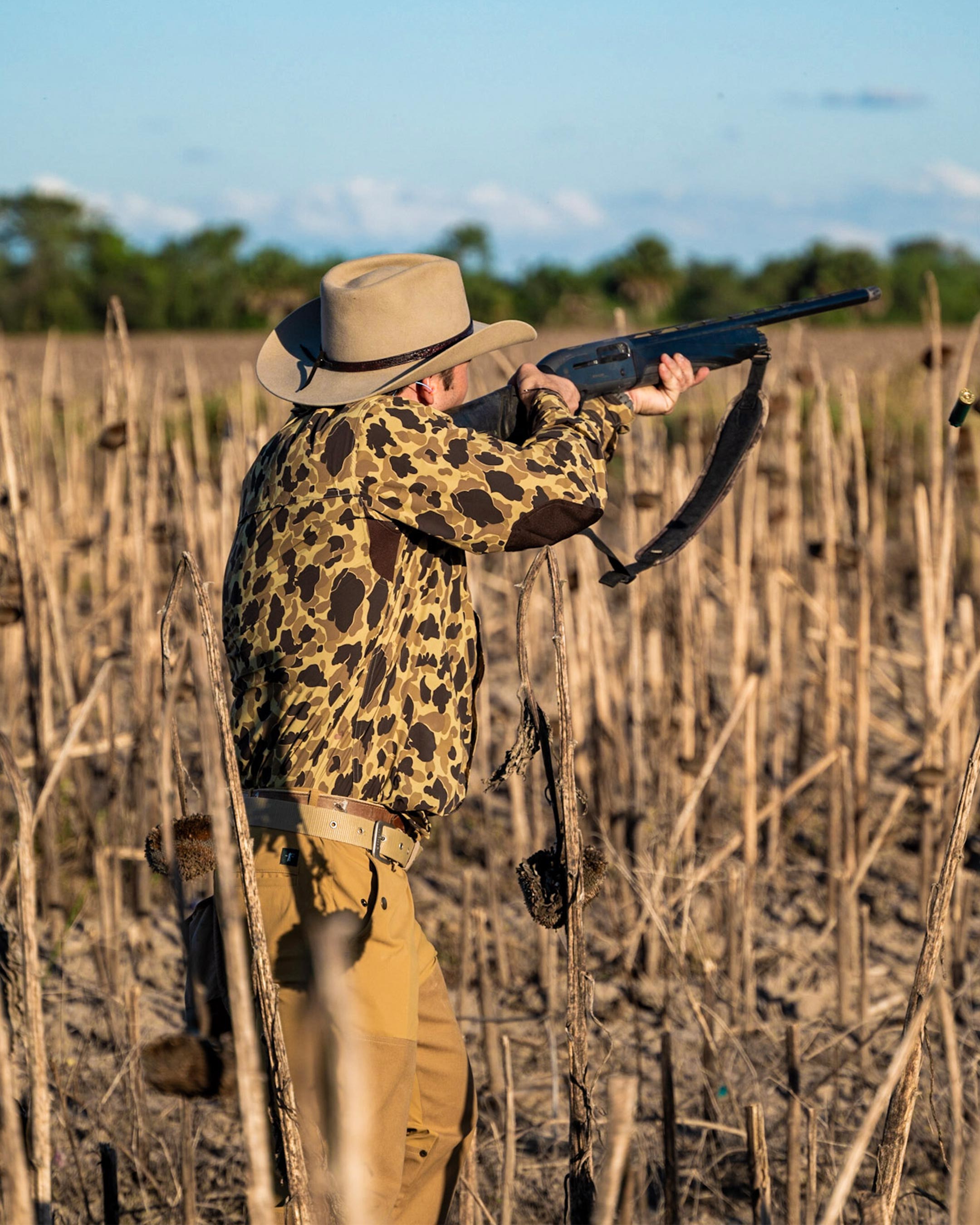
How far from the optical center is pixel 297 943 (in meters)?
1.92

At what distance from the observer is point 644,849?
3809mm

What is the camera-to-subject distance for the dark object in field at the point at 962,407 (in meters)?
2.09

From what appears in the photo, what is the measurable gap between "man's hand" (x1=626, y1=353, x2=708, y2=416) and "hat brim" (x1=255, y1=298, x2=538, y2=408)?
10.9 inches

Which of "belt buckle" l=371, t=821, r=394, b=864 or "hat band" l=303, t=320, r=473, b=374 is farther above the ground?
"hat band" l=303, t=320, r=473, b=374

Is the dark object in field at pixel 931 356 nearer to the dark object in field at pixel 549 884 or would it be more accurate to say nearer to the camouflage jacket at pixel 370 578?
the camouflage jacket at pixel 370 578

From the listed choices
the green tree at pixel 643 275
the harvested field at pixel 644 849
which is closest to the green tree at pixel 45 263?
the green tree at pixel 643 275

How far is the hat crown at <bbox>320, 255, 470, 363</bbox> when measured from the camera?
2037 mm

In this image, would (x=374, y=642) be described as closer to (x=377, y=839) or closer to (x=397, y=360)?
(x=377, y=839)

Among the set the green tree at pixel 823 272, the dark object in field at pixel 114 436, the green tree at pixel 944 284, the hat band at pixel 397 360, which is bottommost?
the hat band at pixel 397 360

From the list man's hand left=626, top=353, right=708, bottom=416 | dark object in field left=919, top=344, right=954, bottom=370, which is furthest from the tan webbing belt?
dark object in field left=919, top=344, right=954, bottom=370

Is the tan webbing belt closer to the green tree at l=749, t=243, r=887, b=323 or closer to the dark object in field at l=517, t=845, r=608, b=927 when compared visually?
the dark object in field at l=517, t=845, r=608, b=927

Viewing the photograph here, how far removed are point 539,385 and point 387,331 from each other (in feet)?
1.04

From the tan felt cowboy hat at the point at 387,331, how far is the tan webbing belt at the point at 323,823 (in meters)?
0.63

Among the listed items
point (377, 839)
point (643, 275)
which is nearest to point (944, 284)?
point (643, 275)
